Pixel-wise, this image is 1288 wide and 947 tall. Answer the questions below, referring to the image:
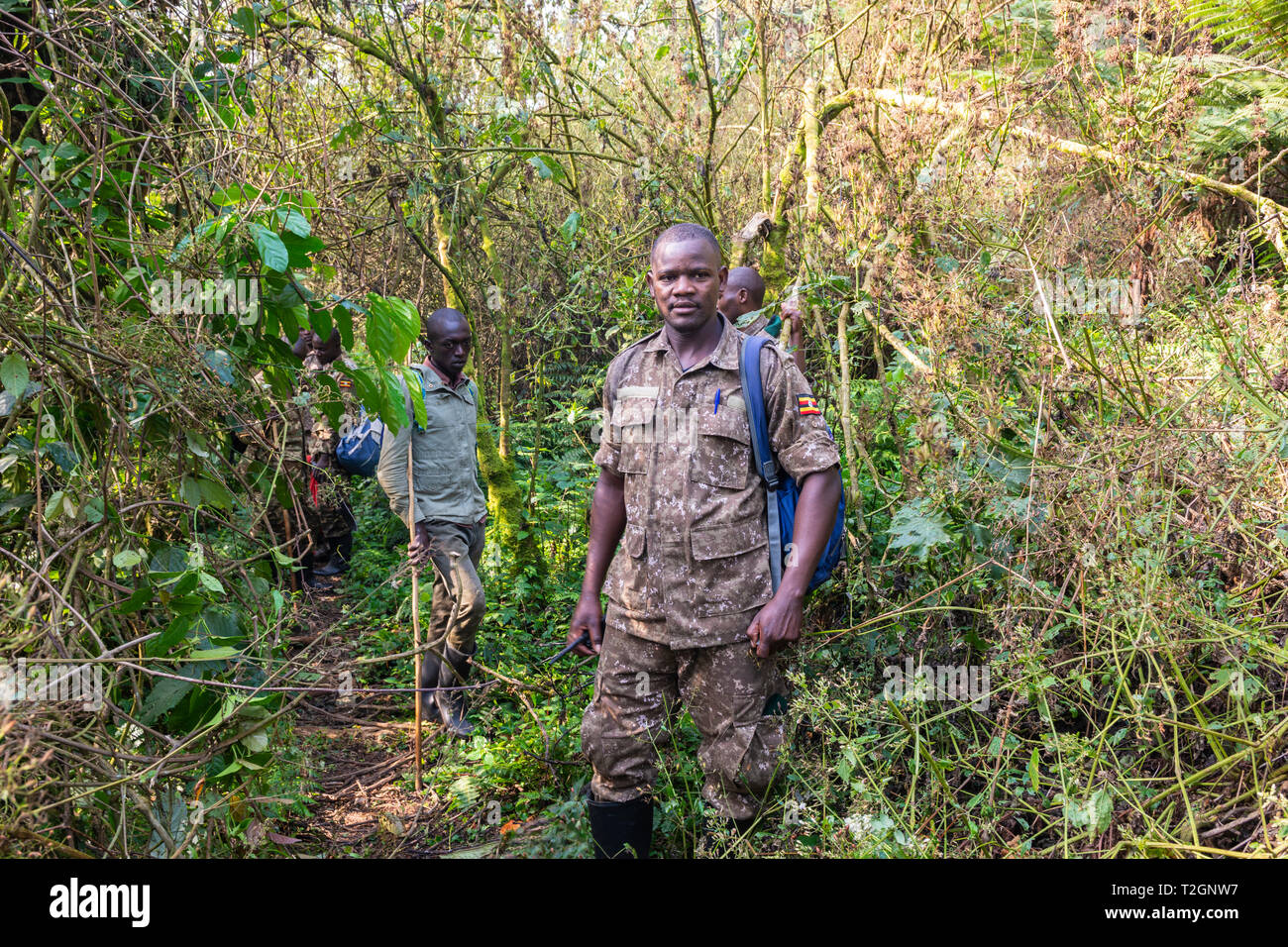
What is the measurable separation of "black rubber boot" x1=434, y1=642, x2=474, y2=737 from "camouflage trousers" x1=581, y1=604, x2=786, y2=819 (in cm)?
149

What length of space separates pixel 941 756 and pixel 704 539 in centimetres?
121

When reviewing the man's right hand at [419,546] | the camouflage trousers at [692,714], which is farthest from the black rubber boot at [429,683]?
the camouflage trousers at [692,714]

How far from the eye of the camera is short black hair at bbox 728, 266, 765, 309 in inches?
167

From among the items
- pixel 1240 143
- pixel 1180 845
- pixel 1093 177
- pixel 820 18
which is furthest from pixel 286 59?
pixel 1240 143

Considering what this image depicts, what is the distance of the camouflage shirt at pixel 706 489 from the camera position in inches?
114

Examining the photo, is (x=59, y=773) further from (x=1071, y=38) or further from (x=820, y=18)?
(x=820, y=18)

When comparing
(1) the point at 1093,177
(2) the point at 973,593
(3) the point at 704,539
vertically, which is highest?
(1) the point at 1093,177

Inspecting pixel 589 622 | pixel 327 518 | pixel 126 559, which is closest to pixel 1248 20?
pixel 589 622

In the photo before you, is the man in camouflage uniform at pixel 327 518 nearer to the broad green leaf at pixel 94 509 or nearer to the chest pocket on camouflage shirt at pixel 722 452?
the broad green leaf at pixel 94 509

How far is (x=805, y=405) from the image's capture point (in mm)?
2893

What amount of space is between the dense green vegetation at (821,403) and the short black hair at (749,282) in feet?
0.90

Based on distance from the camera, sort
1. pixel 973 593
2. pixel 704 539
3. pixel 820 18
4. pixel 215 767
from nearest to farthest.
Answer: pixel 215 767 → pixel 704 539 → pixel 973 593 → pixel 820 18

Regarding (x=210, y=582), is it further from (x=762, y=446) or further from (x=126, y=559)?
(x=762, y=446)

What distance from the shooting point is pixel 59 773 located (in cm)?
206
